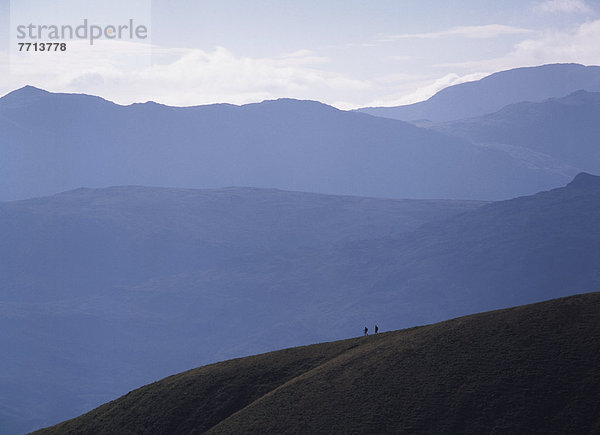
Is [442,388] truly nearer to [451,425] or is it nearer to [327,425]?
[451,425]

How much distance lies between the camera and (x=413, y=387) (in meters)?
63.5

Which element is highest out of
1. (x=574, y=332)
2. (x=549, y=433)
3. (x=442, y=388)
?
(x=574, y=332)

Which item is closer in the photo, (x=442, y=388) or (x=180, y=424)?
(x=442, y=388)

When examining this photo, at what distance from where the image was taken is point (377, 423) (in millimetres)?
59406

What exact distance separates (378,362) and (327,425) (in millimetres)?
11292

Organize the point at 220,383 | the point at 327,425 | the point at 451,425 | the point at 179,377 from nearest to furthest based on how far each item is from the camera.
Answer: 1. the point at 451,425
2. the point at 327,425
3. the point at 220,383
4. the point at 179,377

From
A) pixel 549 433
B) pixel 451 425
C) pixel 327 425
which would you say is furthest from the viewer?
pixel 327 425

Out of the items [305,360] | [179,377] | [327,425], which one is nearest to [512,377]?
[327,425]

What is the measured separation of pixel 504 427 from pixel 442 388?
795 centimetres

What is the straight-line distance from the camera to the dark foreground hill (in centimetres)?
5709

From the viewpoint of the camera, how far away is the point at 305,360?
7806 cm

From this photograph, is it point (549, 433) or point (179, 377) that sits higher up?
point (179, 377)

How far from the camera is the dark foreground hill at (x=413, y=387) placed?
57.1m

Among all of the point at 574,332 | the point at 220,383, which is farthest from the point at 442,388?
the point at 220,383
